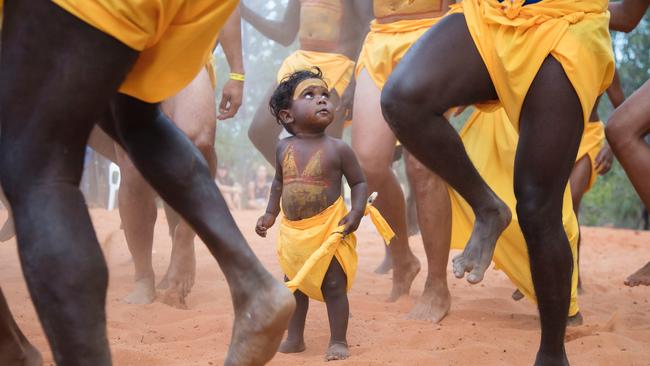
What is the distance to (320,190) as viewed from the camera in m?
3.48

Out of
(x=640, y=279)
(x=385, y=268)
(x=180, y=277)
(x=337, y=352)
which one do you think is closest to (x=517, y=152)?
(x=337, y=352)

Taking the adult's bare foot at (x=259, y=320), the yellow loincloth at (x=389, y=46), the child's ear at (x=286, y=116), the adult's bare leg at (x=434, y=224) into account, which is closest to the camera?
the adult's bare foot at (x=259, y=320)

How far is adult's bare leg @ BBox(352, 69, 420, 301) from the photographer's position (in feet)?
14.4

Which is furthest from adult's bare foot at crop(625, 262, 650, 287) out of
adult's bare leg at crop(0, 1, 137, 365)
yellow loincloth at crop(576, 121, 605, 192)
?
adult's bare leg at crop(0, 1, 137, 365)

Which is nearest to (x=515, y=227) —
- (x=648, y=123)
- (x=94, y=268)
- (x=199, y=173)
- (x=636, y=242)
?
(x=648, y=123)

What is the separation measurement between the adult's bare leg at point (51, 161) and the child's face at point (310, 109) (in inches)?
75.2

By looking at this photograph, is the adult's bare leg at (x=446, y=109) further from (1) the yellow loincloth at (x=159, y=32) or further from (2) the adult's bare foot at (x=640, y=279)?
(2) the adult's bare foot at (x=640, y=279)

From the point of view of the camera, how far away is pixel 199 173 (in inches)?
82.5

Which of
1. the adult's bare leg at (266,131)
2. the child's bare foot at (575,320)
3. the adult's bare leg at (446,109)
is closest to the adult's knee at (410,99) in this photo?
the adult's bare leg at (446,109)

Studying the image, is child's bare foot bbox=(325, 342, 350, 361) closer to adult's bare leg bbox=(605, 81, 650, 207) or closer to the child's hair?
the child's hair

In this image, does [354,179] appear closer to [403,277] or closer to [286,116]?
[286,116]

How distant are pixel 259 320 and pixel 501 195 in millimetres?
2418

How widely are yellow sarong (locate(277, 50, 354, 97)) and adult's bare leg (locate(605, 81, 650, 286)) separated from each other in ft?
7.13

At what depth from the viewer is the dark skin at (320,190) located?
11.2 ft
